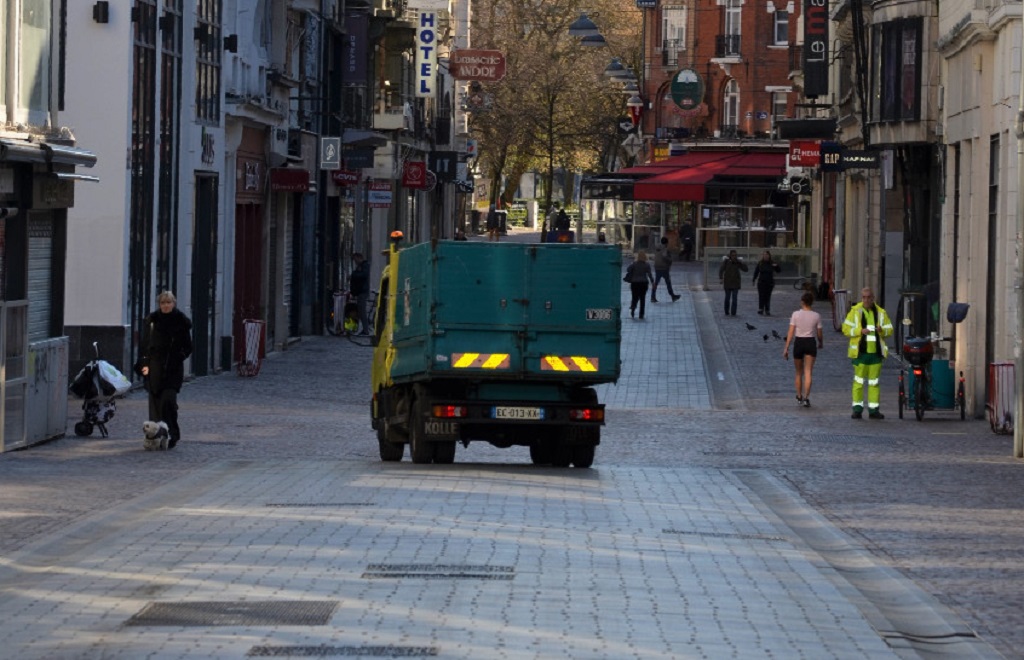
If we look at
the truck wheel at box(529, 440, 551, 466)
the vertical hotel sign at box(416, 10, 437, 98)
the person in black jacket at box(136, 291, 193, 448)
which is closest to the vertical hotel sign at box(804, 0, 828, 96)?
the vertical hotel sign at box(416, 10, 437, 98)

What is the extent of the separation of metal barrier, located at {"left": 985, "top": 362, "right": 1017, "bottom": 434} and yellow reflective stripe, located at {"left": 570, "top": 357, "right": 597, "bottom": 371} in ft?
22.7

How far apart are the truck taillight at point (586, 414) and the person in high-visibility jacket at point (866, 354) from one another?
877 cm

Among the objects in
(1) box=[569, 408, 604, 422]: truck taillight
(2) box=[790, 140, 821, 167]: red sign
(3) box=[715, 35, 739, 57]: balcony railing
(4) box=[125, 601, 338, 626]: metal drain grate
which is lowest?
(4) box=[125, 601, 338, 626]: metal drain grate

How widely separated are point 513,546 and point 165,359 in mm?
9747

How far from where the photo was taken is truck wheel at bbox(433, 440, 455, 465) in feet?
69.6

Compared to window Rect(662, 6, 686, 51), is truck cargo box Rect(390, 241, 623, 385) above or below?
below

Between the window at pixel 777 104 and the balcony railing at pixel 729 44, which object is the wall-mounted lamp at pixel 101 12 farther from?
the balcony railing at pixel 729 44

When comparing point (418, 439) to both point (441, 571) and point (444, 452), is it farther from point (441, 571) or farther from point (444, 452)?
point (441, 571)

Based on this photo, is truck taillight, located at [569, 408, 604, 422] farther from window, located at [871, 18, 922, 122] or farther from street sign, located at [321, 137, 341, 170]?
street sign, located at [321, 137, 341, 170]

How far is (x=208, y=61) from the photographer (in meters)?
34.5

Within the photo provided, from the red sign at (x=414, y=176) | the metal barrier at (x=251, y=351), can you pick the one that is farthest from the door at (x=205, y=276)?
the red sign at (x=414, y=176)

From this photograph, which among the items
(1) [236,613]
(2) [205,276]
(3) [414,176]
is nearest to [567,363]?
(1) [236,613]

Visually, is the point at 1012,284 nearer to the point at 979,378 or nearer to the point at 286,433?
the point at 979,378

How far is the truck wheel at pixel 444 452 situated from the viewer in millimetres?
21203
